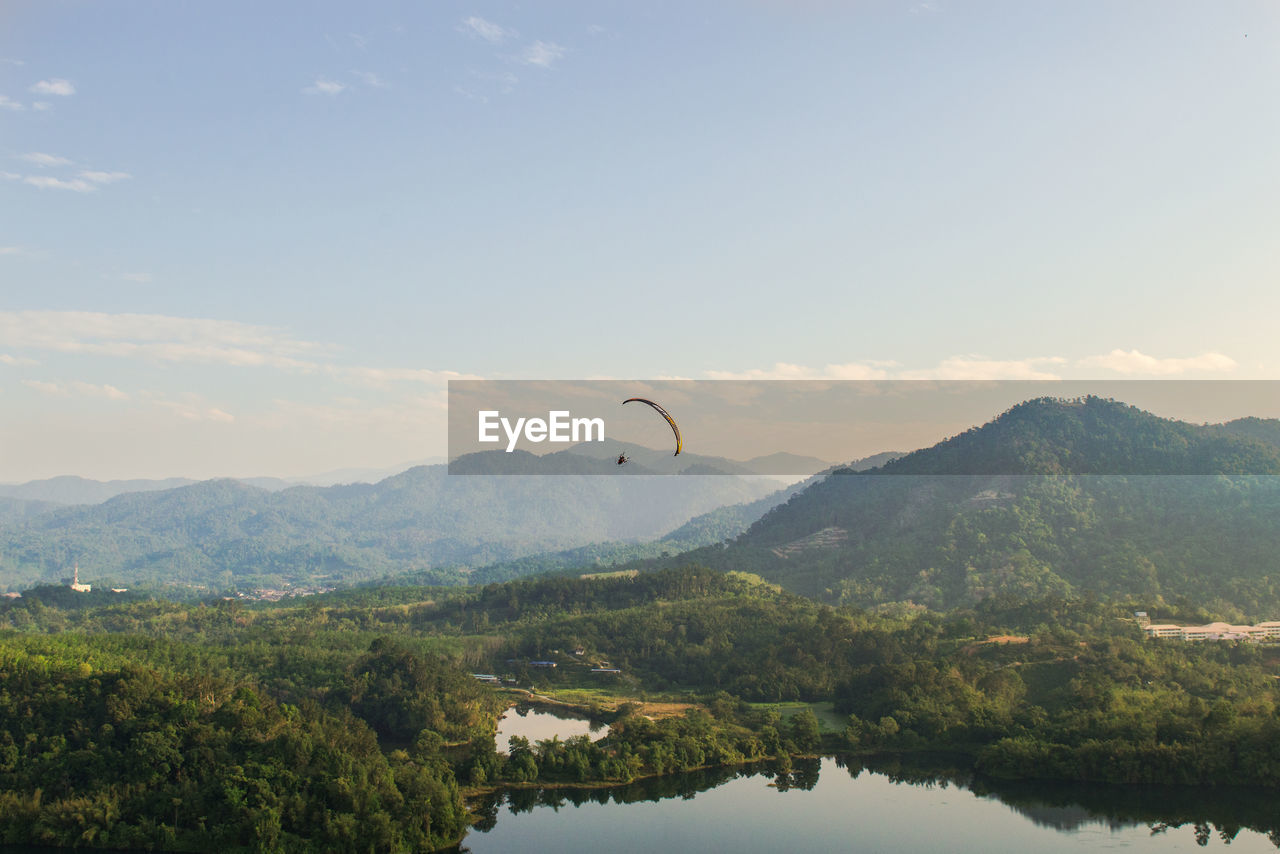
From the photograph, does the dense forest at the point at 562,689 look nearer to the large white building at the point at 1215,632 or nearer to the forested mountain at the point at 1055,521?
the large white building at the point at 1215,632

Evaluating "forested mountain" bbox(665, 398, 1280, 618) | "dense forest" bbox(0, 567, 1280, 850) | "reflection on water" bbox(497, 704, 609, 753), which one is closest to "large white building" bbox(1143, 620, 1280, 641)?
"dense forest" bbox(0, 567, 1280, 850)

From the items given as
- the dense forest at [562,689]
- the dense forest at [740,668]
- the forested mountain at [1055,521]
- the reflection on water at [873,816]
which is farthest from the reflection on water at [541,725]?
the forested mountain at [1055,521]

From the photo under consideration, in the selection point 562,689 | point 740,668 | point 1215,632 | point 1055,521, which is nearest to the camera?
point 1215,632

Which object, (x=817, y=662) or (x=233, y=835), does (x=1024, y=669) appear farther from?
(x=233, y=835)

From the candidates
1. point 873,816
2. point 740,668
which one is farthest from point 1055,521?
point 873,816

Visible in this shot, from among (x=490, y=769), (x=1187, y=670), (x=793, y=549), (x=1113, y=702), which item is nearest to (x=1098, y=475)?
(x=793, y=549)

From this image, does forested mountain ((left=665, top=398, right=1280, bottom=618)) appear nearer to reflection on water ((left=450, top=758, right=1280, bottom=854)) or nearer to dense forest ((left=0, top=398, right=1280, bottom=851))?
dense forest ((left=0, top=398, right=1280, bottom=851))

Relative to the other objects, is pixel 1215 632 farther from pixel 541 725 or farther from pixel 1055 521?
pixel 541 725
